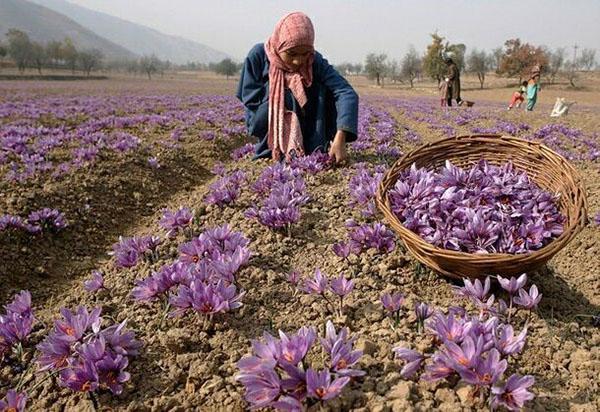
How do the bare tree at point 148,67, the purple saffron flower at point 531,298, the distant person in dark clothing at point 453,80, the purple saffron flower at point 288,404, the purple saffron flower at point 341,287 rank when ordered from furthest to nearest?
the bare tree at point 148,67 < the distant person in dark clothing at point 453,80 < the purple saffron flower at point 341,287 < the purple saffron flower at point 531,298 < the purple saffron flower at point 288,404

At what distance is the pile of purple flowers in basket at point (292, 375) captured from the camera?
1555mm

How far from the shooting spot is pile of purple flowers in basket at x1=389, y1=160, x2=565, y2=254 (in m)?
2.51

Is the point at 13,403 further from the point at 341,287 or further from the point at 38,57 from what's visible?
the point at 38,57

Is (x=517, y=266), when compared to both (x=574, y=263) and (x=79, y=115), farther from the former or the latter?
(x=79, y=115)

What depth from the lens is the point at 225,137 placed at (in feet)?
33.8

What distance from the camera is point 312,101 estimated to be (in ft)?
18.5

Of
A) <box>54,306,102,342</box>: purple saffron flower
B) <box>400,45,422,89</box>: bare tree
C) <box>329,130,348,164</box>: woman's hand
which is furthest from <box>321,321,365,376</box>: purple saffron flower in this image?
<box>400,45,422,89</box>: bare tree

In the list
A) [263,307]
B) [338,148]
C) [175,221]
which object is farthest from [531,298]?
[338,148]

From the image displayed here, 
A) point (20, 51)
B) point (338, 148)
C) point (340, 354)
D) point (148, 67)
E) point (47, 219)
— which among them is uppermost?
point (148, 67)

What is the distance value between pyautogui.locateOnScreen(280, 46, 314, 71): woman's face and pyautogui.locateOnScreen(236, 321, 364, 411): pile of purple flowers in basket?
12.3 feet

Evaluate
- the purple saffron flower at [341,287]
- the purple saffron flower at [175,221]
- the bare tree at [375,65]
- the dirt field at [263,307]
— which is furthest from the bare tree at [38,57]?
the purple saffron flower at [341,287]

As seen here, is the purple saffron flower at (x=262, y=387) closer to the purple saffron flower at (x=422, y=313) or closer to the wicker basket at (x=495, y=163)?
the purple saffron flower at (x=422, y=313)

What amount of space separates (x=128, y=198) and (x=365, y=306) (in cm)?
473

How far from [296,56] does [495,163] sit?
2563 millimetres
